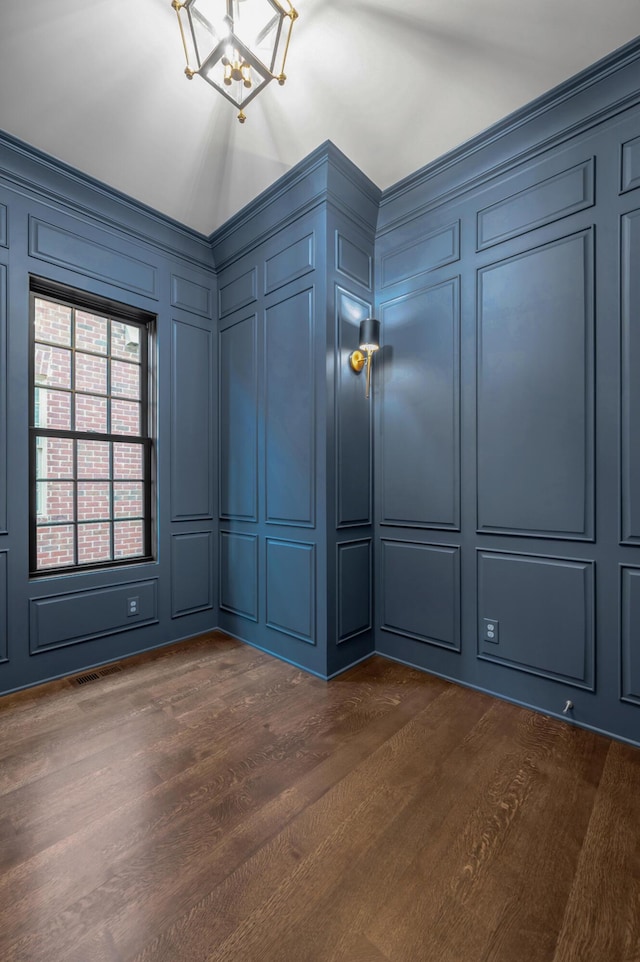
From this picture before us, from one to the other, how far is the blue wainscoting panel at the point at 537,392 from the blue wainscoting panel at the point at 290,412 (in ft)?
3.54

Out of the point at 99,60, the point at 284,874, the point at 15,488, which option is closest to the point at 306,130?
the point at 99,60

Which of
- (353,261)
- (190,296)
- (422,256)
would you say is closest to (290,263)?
(353,261)

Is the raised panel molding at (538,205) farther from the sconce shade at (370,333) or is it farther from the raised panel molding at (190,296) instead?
the raised panel molding at (190,296)

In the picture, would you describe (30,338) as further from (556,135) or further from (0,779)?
(556,135)

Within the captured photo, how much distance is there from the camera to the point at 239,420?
3471mm

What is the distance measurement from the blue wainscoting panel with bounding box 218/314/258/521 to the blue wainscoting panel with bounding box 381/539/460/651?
1.14m

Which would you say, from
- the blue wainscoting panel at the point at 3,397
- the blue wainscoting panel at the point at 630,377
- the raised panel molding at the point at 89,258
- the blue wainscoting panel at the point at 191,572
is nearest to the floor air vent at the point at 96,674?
the blue wainscoting panel at the point at 191,572

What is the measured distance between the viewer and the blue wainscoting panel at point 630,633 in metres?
2.08

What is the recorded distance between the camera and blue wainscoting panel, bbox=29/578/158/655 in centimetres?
275

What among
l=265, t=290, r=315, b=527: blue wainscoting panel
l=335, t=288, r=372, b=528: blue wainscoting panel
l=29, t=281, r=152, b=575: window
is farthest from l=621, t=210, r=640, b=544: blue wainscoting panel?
l=29, t=281, r=152, b=575: window

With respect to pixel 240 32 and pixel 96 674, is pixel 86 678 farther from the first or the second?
pixel 240 32

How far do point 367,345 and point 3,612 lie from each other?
2.84m

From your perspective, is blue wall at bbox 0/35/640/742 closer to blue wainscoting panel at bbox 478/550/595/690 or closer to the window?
blue wainscoting panel at bbox 478/550/595/690

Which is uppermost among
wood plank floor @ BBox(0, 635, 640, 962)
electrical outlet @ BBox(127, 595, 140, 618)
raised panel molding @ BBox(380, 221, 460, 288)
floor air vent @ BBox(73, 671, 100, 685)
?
raised panel molding @ BBox(380, 221, 460, 288)
